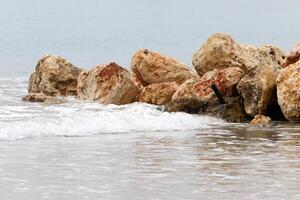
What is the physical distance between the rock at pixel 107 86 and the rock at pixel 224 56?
1.81 m

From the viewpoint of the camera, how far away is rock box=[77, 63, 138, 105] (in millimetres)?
18859

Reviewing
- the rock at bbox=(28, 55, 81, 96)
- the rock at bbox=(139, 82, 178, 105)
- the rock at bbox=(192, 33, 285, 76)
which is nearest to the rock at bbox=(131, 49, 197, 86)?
the rock at bbox=(139, 82, 178, 105)

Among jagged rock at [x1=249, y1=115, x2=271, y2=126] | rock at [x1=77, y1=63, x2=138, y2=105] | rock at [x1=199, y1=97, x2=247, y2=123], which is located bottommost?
jagged rock at [x1=249, y1=115, x2=271, y2=126]

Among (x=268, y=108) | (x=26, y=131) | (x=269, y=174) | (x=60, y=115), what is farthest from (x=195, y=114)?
(x=269, y=174)

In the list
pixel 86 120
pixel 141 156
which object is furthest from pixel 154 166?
pixel 86 120

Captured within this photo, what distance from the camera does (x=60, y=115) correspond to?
15.8 m

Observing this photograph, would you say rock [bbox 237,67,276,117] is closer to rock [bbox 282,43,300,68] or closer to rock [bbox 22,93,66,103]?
rock [bbox 282,43,300,68]

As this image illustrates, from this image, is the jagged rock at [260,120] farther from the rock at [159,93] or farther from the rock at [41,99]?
the rock at [41,99]

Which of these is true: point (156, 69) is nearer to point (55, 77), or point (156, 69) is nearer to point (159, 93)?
point (159, 93)

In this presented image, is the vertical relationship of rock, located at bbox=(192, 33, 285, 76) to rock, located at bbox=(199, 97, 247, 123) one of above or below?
above

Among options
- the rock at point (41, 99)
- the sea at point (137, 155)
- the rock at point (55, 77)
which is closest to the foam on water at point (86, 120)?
the sea at point (137, 155)

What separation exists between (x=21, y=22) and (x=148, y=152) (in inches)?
4863

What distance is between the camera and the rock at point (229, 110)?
51.6 feet

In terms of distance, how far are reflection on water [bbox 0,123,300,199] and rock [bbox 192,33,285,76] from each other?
502 centimetres
